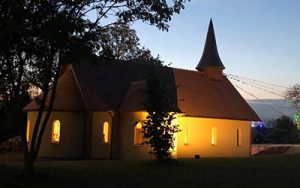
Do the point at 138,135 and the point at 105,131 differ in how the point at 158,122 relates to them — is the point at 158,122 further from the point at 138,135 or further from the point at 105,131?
the point at 105,131

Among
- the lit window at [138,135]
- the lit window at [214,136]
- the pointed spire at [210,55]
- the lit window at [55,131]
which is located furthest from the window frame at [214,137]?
the lit window at [55,131]

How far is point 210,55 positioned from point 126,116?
45.3 feet

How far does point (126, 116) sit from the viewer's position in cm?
3769

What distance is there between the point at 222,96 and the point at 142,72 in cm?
818

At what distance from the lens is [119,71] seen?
4125 cm

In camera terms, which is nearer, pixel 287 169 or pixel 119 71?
pixel 287 169

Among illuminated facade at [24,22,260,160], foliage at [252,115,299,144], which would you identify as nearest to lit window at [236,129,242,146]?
illuminated facade at [24,22,260,160]

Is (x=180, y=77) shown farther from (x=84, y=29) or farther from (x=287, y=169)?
(x=84, y=29)

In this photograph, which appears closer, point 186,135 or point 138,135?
point 138,135

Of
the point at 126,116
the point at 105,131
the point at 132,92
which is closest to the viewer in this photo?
the point at 126,116

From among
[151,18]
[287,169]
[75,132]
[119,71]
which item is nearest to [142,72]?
[119,71]

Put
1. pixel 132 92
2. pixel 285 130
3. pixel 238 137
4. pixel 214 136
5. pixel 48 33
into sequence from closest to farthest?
1. pixel 48 33
2. pixel 132 92
3. pixel 214 136
4. pixel 238 137
5. pixel 285 130

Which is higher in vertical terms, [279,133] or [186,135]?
[279,133]

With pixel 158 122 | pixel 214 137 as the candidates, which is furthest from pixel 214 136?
pixel 158 122
